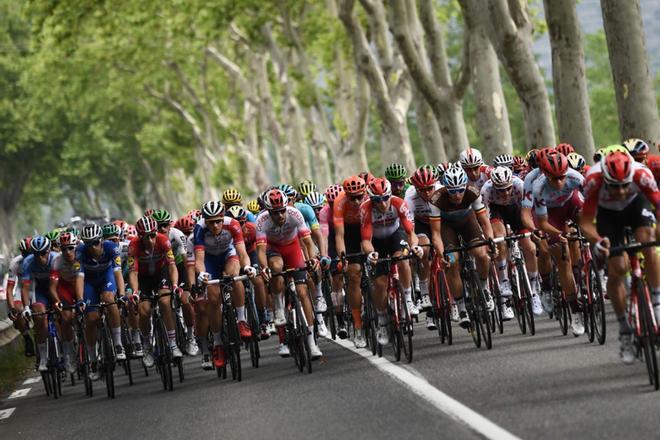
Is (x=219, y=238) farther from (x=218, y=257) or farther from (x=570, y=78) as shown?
(x=570, y=78)

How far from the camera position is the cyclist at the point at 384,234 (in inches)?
568

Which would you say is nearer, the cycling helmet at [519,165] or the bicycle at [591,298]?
the bicycle at [591,298]

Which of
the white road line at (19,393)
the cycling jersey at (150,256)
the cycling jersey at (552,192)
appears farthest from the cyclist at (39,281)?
the cycling jersey at (552,192)

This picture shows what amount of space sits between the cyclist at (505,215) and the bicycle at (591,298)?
4.44 ft

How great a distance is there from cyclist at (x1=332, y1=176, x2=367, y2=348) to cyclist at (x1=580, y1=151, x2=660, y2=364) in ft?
13.4

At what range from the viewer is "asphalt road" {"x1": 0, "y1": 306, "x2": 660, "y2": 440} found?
9570mm

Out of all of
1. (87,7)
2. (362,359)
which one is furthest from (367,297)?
(87,7)

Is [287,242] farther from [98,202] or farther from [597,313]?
Result: [98,202]

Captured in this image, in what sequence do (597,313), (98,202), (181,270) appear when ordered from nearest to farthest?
1. (597,313)
2. (181,270)
3. (98,202)

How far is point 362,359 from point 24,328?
4776 millimetres

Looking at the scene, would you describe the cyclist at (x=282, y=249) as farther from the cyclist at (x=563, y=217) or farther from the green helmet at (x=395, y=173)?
the cyclist at (x=563, y=217)

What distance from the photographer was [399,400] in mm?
11203

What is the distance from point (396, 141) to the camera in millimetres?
35406

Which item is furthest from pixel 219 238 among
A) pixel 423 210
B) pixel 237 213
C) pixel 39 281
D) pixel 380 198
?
pixel 39 281
